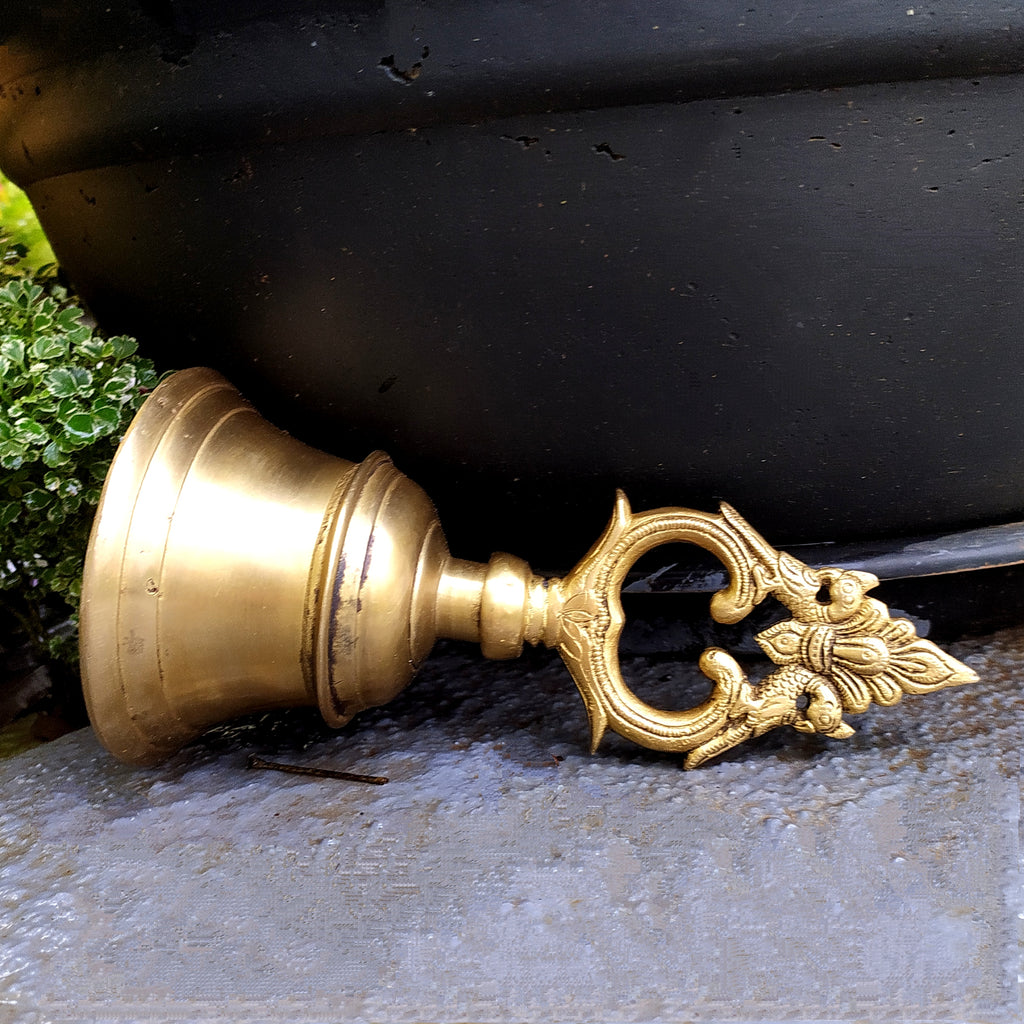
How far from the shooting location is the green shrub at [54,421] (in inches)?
40.3

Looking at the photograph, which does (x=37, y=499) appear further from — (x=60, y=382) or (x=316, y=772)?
(x=316, y=772)

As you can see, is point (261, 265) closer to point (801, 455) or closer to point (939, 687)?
point (801, 455)

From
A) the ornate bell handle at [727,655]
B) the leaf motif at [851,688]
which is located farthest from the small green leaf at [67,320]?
the leaf motif at [851,688]

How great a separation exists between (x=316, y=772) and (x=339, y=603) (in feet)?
0.71

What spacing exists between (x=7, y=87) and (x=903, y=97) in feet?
2.90

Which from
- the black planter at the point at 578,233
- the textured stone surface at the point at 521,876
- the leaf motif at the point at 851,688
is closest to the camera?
the textured stone surface at the point at 521,876

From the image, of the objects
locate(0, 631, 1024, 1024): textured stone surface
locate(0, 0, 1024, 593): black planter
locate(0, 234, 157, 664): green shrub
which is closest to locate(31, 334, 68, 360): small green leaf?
locate(0, 234, 157, 664): green shrub

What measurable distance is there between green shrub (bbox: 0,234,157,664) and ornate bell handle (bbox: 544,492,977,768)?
51 centimetres

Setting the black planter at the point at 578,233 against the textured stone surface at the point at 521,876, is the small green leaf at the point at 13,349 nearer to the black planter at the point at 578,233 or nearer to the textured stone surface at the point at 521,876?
the black planter at the point at 578,233

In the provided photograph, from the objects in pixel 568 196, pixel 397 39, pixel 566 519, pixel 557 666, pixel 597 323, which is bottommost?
pixel 557 666

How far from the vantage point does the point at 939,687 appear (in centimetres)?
95

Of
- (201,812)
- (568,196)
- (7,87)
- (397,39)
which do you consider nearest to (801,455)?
(568,196)

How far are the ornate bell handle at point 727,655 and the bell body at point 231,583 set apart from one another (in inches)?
6.1

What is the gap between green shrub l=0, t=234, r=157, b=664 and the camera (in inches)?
40.3
